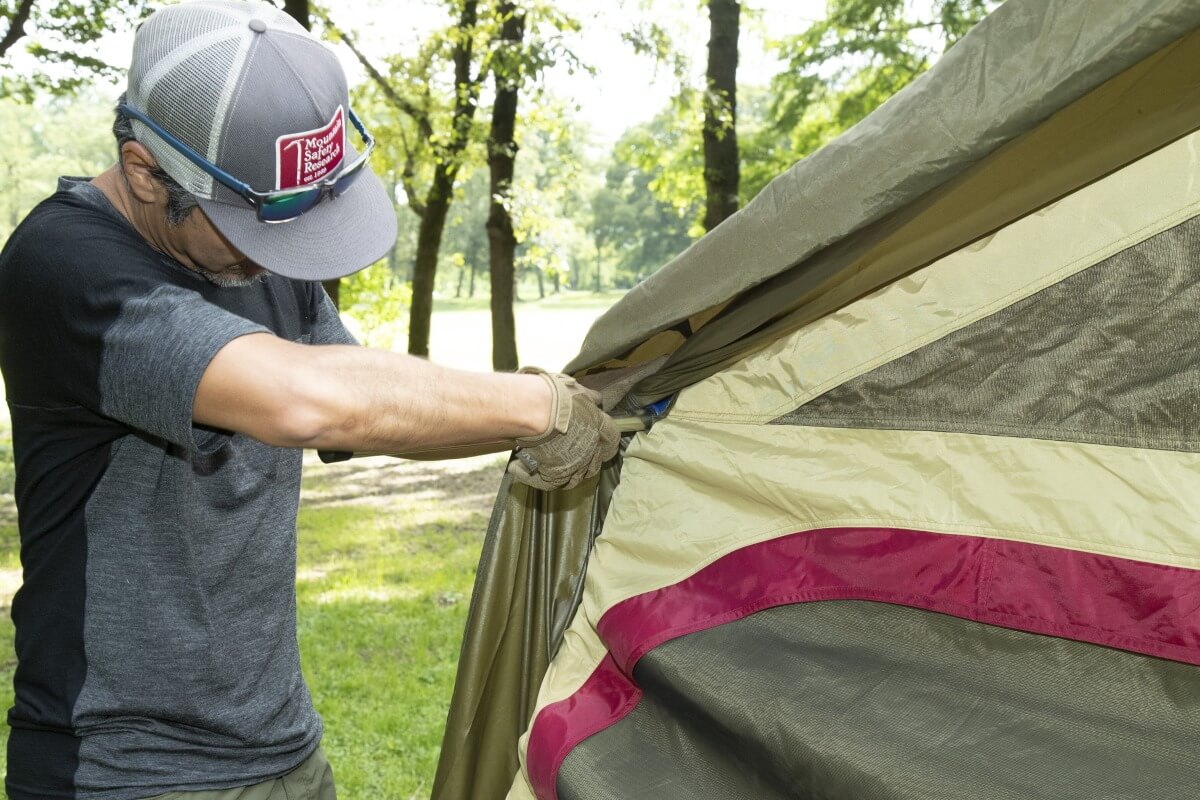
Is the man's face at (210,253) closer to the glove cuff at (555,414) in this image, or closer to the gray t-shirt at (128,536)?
the gray t-shirt at (128,536)

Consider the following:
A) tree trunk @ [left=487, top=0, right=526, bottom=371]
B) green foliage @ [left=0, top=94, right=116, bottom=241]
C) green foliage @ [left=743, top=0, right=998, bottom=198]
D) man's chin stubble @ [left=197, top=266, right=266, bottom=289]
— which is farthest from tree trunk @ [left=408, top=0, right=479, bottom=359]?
green foliage @ [left=0, top=94, right=116, bottom=241]

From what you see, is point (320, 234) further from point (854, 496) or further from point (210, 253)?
point (854, 496)

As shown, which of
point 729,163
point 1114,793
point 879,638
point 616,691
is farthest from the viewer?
point 729,163

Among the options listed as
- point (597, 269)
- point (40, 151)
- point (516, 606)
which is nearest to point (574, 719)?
point (516, 606)

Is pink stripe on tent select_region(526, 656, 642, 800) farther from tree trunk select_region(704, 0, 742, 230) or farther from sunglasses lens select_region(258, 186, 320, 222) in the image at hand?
tree trunk select_region(704, 0, 742, 230)

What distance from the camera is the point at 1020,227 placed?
5.22 ft

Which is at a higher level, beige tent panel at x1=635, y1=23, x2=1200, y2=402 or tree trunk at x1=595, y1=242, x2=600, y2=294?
tree trunk at x1=595, y1=242, x2=600, y2=294

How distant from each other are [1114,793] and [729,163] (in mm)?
8111

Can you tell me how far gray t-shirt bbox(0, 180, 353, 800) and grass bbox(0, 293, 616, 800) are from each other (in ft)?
7.28

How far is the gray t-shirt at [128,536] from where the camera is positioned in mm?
1334

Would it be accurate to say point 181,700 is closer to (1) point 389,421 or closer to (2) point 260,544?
(2) point 260,544

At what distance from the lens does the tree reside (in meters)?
12.6

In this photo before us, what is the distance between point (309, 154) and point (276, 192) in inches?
3.2

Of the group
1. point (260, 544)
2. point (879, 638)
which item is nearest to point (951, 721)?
point (879, 638)
